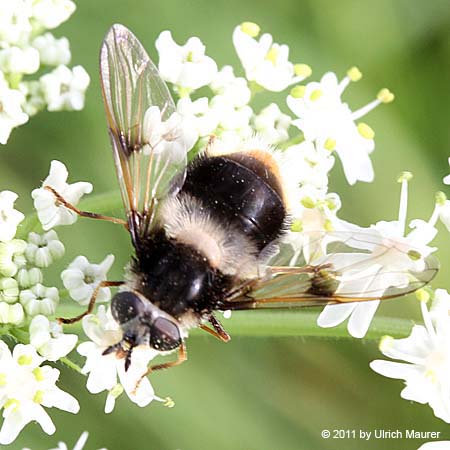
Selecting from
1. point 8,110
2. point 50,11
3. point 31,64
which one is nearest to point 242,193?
point 8,110

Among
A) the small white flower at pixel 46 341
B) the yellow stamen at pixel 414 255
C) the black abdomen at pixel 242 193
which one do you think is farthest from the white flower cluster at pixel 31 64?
the yellow stamen at pixel 414 255

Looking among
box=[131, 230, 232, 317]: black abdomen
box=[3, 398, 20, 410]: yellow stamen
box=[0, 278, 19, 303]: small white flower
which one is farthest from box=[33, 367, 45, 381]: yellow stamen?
box=[131, 230, 232, 317]: black abdomen

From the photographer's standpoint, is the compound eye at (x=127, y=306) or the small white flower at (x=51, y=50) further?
the small white flower at (x=51, y=50)

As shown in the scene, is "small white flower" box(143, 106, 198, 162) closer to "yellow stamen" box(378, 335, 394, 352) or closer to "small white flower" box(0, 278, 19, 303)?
"small white flower" box(0, 278, 19, 303)

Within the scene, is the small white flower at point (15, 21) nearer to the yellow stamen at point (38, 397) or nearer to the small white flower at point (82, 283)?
the small white flower at point (82, 283)

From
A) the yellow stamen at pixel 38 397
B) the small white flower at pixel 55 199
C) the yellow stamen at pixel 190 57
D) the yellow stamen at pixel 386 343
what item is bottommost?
the yellow stamen at pixel 38 397

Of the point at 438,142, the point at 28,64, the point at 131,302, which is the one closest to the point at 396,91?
the point at 438,142

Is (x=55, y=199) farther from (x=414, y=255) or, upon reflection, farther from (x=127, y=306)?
(x=414, y=255)

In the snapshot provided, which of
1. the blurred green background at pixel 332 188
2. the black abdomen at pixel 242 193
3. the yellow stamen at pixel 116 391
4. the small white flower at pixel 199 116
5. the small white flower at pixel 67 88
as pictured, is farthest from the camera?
the blurred green background at pixel 332 188
